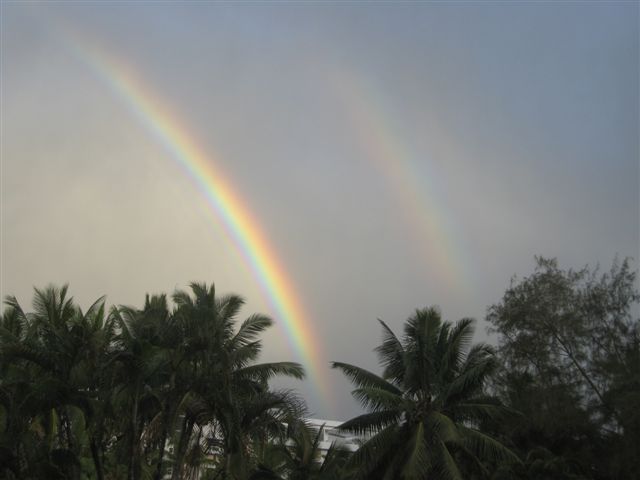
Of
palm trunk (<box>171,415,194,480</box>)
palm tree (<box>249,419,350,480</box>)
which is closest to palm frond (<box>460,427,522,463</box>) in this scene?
palm tree (<box>249,419,350,480</box>)

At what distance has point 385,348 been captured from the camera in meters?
23.8

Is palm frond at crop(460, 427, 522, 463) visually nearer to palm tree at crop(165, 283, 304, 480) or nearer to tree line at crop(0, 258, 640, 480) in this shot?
tree line at crop(0, 258, 640, 480)

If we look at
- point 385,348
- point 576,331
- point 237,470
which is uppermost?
point 576,331

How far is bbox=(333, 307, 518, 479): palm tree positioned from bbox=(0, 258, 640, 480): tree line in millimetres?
54

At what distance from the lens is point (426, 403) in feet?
74.2

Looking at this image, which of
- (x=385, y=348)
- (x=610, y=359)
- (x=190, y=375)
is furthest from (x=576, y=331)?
(x=190, y=375)

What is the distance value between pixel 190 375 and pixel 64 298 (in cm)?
512

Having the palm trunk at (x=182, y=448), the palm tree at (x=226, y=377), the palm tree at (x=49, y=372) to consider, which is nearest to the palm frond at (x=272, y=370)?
the palm tree at (x=226, y=377)

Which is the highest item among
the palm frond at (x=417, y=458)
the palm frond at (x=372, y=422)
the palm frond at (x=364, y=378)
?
the palm frond at (x=364, y=378)

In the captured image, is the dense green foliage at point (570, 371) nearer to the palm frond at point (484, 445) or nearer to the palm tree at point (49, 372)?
the palm frond at point (484, 445)

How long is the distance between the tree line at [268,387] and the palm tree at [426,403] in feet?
0.18

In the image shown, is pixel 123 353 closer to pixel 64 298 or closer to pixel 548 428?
pixel 64 298

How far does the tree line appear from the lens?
19.8m

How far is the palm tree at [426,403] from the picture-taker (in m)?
21.2
